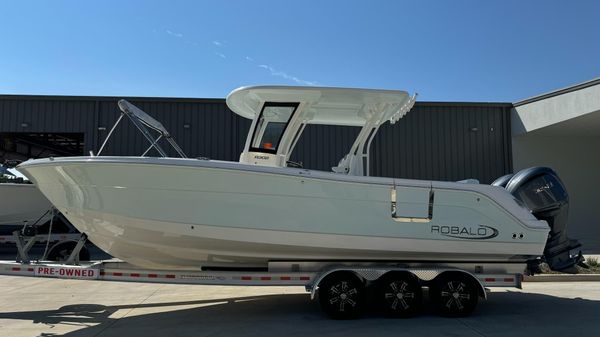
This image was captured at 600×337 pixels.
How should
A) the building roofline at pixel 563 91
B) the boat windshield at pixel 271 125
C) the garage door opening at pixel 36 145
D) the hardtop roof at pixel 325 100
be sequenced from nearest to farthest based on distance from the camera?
the hardtop roof at pixel 325 100
the boat windshield at pixel 271 125
the building roofline at pixel 563 91
the garage door opening at pixel 36 145

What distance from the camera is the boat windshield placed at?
619cm

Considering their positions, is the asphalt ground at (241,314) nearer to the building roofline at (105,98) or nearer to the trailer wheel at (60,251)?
the trailer wheel at (60,251)

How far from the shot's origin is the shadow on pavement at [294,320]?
536 centimetres

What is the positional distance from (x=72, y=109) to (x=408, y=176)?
1075 cm

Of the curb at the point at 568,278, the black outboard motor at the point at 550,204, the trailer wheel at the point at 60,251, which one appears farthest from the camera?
the curb at the point at 568,278

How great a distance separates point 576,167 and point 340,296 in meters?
13.1

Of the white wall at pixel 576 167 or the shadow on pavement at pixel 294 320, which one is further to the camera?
the white wall at pixel 576 167

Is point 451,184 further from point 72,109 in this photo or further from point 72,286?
point 72,109

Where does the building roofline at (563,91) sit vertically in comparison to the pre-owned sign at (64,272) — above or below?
above

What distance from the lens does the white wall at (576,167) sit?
15.2 meters

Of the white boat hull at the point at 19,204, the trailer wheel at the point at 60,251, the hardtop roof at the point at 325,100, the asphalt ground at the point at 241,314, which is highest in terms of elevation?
the hardtop roof at the point at 325,100

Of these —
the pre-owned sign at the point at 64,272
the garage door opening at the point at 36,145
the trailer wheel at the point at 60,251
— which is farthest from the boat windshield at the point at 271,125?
the garage door opening at the point at 36,145

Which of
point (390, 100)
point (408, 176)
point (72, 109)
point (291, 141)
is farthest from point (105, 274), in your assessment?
point (408, 176)

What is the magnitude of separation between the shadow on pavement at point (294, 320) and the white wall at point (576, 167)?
8951mm
